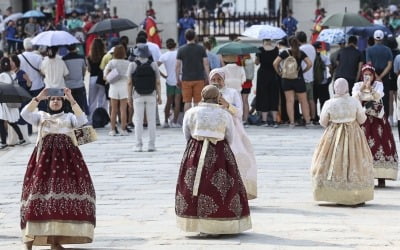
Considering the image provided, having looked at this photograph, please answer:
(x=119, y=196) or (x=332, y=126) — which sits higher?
(x=332, y=126)

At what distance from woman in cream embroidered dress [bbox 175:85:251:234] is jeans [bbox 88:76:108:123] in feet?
35.3

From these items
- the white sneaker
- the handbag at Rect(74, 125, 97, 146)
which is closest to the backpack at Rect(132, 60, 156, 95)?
the white sneaker

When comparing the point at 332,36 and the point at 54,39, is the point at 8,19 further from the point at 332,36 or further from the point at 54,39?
the point at 54,39

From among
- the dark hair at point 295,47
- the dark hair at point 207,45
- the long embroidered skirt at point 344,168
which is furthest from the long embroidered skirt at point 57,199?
the dark hair at point 207,45

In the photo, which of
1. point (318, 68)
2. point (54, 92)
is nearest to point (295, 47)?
point (318, 68)

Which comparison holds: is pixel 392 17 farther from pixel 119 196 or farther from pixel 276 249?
pixel 276 249

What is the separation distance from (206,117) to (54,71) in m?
9.50

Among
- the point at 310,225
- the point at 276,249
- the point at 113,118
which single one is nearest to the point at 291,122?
the point at 113,118

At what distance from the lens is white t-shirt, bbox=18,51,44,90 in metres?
21.3

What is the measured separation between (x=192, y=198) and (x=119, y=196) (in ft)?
11.7

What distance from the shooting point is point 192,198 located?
1170cm

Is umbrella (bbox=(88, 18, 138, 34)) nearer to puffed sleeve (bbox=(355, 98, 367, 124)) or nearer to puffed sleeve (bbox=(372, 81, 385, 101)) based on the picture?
puffed sleeve (bbox=(372, 81, 385, 101))

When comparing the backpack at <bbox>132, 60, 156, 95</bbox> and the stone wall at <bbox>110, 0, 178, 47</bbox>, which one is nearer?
the backpack at <bbox>132, 60, 156, 95</bbox>

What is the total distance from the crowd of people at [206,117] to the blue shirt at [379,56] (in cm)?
2
